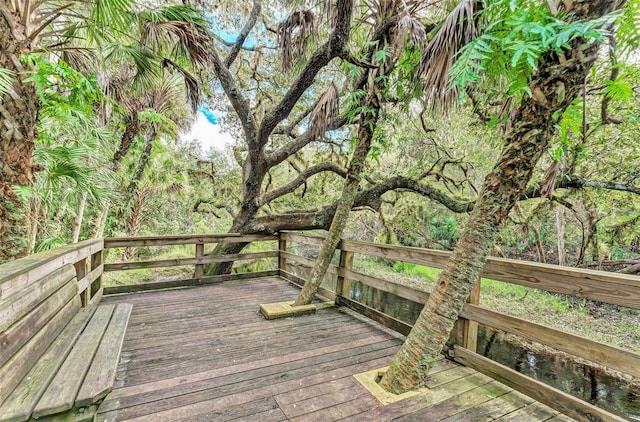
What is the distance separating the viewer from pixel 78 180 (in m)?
3.36

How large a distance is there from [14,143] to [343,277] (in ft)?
12.6

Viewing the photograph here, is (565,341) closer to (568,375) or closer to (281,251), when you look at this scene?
(568,375)

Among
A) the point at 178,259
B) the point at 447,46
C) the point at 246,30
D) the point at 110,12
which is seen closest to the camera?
the point at 447,46

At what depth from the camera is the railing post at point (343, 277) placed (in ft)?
12.4

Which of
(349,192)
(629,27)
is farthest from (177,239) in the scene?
(629,27)

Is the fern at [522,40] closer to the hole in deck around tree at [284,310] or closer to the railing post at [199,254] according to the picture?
the hole in deck around tree at [284,310]

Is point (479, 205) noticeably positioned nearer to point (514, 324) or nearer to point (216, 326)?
point (514, 324)

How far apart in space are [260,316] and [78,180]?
8.98 ft

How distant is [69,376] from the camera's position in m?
1.49

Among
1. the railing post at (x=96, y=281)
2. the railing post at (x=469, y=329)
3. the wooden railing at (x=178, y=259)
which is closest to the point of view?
the railing post at (x=469, y=329)

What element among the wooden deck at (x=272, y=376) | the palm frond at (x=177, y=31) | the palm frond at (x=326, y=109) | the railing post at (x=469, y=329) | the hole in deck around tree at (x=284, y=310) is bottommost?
the wooden deck at (x=272, y=376)

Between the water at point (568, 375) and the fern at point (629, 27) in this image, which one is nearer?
the fern at point (629, 27)

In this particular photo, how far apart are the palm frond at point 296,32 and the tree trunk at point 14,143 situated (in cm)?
269

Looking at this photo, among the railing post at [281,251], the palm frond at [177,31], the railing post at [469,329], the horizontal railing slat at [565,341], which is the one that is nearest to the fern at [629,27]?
the horizontal railing slat at [565,341]
